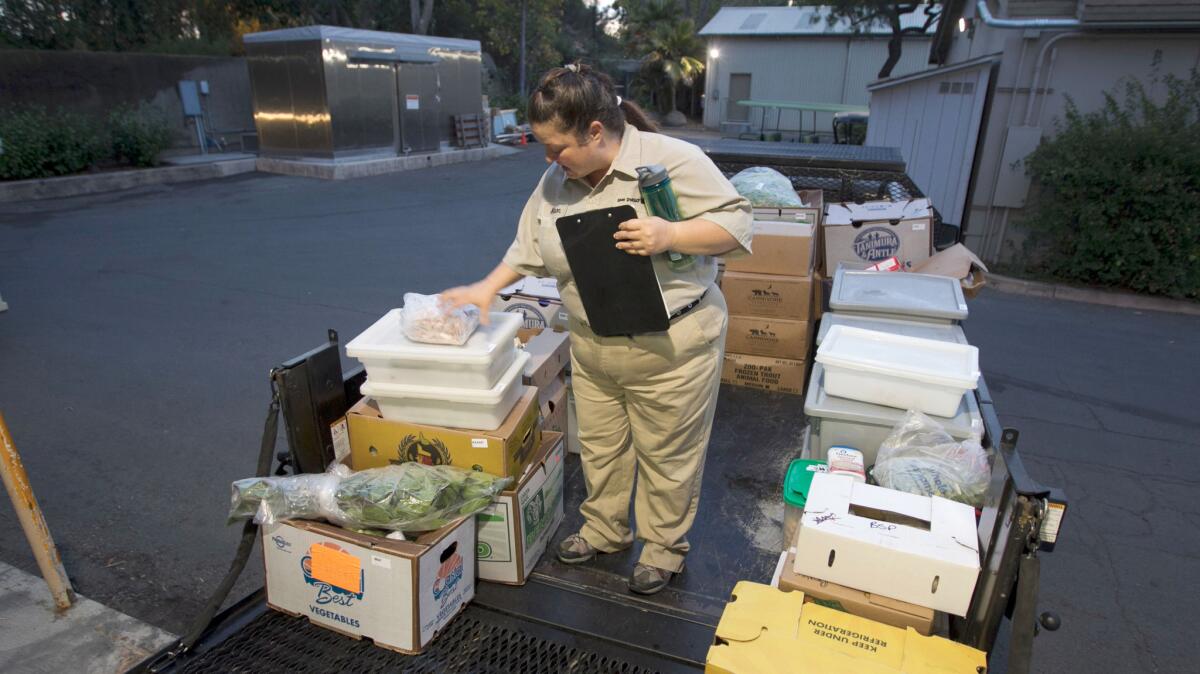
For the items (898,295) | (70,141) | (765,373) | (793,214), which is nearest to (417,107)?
(70,141)

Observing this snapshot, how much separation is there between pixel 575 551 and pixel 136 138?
12.9 m

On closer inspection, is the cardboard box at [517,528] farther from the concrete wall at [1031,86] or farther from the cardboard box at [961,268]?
the concrete wall at [1031,86]

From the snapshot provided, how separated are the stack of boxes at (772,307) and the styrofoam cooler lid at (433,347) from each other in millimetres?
2011

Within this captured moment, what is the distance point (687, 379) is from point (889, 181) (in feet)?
11.5

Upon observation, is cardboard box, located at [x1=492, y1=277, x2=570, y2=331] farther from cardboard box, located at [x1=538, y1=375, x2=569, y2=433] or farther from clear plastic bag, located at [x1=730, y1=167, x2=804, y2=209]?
clear plastic bag, located at [x1=730, y1=167, x2=804, y2=209]

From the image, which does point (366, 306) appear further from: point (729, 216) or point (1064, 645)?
point (1064, 645)

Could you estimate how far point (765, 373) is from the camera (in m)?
4.20

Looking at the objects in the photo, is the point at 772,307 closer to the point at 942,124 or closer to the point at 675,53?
the point at 942,124

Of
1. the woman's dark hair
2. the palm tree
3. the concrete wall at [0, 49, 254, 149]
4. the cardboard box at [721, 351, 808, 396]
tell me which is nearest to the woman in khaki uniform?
the woman's dark hair

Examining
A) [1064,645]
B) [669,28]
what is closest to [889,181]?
[1064,645]

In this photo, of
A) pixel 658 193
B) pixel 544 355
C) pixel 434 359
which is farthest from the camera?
pixel 544 355

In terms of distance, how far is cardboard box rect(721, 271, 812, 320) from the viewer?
411 cm

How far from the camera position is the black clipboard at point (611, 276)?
2.01 metres

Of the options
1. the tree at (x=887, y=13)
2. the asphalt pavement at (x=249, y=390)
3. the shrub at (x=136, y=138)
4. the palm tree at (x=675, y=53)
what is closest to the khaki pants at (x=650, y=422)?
the asphalt pavement at (x=249, y=390)
